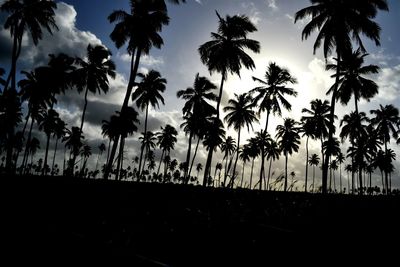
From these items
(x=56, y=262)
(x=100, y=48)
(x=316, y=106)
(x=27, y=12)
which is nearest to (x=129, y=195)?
(x=56, y=262)

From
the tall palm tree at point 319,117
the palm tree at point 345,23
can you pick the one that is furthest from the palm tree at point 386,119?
the palm tree at point 345,23

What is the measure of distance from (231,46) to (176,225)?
20.4m

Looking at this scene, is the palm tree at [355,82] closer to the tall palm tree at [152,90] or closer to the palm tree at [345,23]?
the palm tree at [345,23]

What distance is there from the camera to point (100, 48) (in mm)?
29250

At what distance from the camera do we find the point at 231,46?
24.0 m

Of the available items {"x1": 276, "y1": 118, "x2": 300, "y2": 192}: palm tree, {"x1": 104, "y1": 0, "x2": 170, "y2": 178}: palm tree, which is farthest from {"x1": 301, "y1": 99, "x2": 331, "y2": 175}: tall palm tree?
{"x1": 104, "y1": 0, "x2": 170, "y2": 178}: palm tree

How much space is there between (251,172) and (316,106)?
1503 inches

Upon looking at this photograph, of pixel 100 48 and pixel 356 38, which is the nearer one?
pixel 356 38

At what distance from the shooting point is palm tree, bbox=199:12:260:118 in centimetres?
2386

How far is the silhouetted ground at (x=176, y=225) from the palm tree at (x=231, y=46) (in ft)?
51.5

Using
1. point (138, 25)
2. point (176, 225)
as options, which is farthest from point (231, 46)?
point (176, 225)

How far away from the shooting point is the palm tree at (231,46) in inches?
939

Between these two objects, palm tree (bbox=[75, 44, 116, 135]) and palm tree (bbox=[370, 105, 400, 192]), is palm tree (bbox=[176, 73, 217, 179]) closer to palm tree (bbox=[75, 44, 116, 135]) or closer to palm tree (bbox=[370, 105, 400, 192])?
palm tree (bbox=[75, 44, 116, 135])

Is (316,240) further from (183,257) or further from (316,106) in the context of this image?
(316,106)
